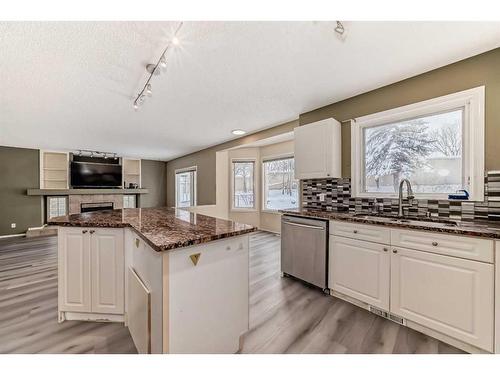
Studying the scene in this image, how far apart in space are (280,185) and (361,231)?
3.43m

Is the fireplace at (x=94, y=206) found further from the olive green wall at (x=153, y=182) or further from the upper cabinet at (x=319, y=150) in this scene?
the upper cabinet at (x=319, y=150)

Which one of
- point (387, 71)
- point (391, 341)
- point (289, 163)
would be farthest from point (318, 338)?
point (289, 163)

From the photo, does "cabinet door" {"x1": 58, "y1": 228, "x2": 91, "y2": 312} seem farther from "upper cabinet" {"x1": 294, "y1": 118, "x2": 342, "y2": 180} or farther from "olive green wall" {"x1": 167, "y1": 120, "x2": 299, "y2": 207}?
"olive green wall" {"x1": 167, "y1": 120, "x2": 299, "y2": 207}

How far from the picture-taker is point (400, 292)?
1872mm

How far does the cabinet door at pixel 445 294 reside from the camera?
1.48 meters

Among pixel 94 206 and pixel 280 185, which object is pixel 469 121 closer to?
pixel 280 185

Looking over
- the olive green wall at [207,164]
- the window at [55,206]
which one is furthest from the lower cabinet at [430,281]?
the window at [55,206]

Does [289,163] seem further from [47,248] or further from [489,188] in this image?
[47,248]

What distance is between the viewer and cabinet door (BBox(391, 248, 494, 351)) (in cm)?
148

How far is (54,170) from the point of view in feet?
20.5

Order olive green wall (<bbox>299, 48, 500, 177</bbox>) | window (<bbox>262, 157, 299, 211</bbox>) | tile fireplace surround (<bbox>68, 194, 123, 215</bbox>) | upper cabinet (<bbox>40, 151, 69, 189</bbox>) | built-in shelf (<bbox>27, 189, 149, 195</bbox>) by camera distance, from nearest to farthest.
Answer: olive green wall (<bbox>299, 48, 500, 177</bbox>), window (<bbox>262, 157, 299, 211</bbox>), built-in shelf (<bbox>27, 189, 149, 195</bbox>), upper cabinet (<bbox>40, 151, 69, 189</bbox>), tile fireplace surround (<bbox>68, 194, 123, 215</bbox>)

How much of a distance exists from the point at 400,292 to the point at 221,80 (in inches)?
99.0

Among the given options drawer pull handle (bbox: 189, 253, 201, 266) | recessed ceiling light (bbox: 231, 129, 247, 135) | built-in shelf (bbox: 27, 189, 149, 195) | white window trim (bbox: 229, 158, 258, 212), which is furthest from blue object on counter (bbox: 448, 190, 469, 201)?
built-in shelf (bbox: 27, 189, 149, 195)
